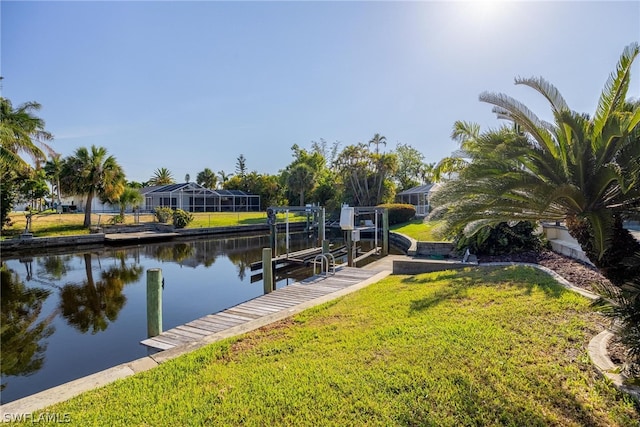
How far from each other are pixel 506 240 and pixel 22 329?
12498 mm

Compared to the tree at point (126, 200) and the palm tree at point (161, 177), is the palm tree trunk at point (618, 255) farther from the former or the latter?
the palm tree at point (161, 177)

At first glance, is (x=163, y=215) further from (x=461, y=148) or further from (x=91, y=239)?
(x=461, y=148)

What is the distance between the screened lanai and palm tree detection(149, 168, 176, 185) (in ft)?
67.0

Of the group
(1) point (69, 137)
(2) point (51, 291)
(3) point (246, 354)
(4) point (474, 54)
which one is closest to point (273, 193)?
(1) point (69, 137)

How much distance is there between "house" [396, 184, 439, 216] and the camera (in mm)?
29041

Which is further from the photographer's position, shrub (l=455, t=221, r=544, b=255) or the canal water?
shrub (l=455, t=221, r=544, b=255)

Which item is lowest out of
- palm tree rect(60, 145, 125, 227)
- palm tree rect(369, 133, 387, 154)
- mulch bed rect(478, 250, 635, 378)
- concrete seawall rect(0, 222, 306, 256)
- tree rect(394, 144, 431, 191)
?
concrete seawall rect(0, 222, 306, 256)

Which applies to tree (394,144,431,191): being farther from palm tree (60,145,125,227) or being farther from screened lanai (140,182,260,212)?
palm tree (60,145,125,227)

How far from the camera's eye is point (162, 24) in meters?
9.06

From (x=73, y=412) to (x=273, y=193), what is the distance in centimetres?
4128

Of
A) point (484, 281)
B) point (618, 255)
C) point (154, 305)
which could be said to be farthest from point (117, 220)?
point (618, 255)

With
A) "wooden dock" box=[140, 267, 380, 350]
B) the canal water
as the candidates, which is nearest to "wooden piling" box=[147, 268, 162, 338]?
"wooden dock" box=[140, 267, 380, 350]

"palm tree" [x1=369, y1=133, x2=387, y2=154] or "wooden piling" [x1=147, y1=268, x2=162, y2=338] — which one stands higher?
"palm tree" [x1=369, y1=133, x2=387, y2=154]

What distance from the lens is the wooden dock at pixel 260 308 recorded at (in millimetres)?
5691
